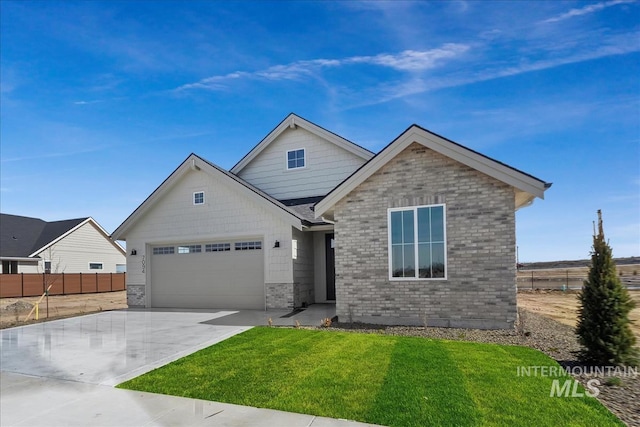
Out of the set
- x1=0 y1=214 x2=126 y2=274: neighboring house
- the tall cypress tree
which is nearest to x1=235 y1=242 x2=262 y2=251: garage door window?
the tall cypress tree

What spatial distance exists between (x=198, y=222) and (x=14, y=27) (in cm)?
807

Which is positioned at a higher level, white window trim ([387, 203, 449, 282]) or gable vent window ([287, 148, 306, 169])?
gable vent window ([287, 148, 306, 169])

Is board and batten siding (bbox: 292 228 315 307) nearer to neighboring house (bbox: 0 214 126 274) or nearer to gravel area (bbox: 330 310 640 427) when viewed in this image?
gravel area (bbox: 330 310 640 427)

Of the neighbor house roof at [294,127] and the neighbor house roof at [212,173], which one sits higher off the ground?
the neighbor house roof at [294,127]

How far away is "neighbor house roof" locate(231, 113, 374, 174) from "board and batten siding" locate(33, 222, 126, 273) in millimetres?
20099

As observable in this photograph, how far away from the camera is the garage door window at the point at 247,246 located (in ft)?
45.5

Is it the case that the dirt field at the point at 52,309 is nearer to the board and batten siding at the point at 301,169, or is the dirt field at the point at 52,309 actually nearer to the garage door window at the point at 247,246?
the garage door window at the point at 247,246

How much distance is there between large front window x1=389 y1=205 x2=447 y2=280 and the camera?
9.20 meters

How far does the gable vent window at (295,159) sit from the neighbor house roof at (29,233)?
76.8 ft

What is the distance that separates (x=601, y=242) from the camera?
6.07m

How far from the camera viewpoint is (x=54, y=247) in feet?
92.3

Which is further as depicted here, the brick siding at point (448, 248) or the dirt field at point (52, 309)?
the dirt field at point (52, 309)

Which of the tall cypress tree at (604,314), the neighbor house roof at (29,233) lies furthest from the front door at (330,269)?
the neighbor house roof at (29,233)

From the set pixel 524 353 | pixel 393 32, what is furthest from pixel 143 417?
pixel 393 32
